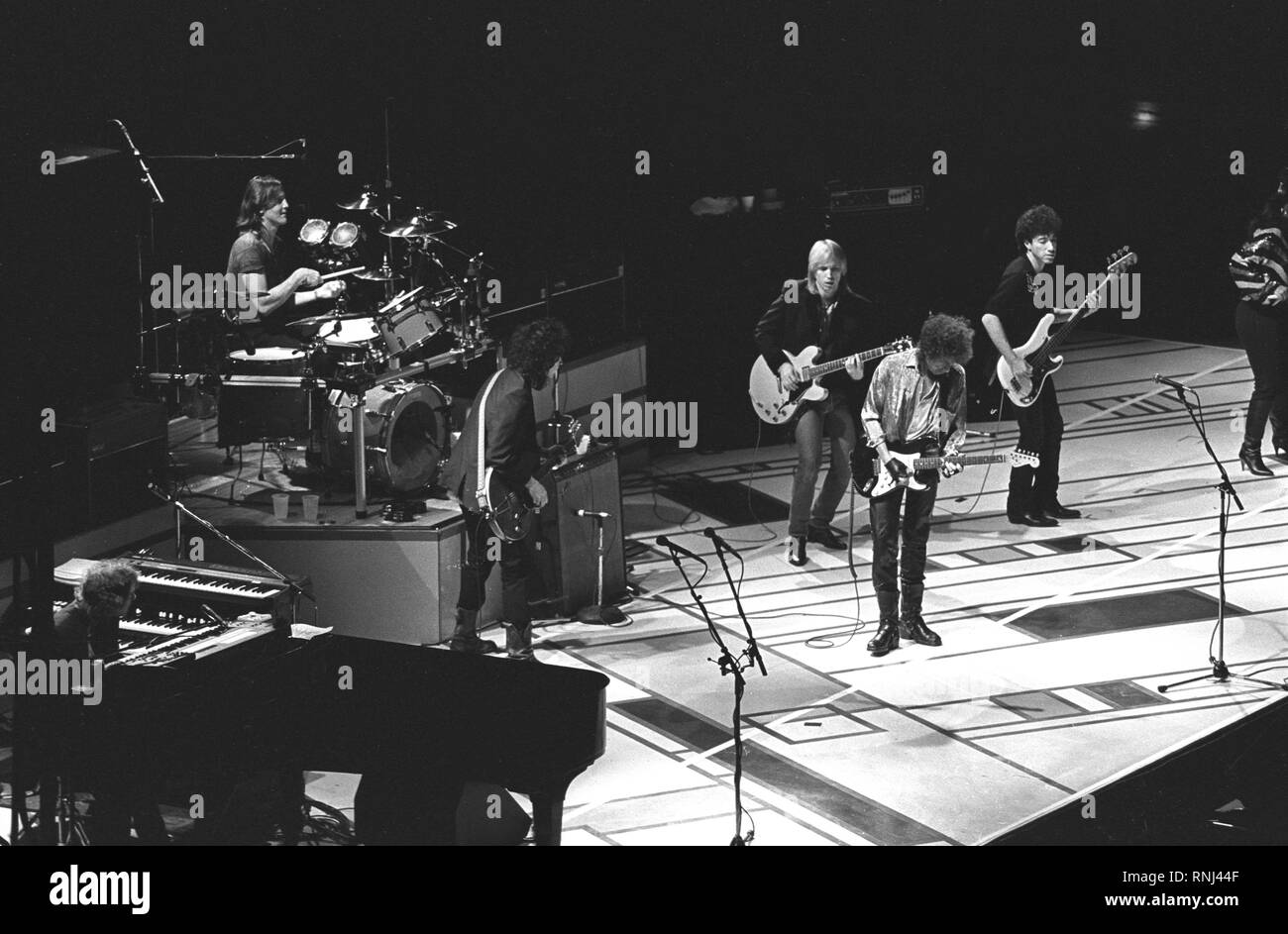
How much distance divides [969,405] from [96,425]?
6.28 meters

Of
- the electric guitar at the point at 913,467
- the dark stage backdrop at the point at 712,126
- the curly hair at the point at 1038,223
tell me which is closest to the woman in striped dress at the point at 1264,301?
the curly hair at the point at 1038,223

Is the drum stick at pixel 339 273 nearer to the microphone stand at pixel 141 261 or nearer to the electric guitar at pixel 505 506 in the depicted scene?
the microphone stand at pixel 141 261

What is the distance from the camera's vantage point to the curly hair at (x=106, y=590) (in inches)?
254

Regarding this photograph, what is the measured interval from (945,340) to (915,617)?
4.31ft

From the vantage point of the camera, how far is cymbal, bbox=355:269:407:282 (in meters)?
9.09

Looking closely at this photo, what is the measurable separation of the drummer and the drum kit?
108 millimetres

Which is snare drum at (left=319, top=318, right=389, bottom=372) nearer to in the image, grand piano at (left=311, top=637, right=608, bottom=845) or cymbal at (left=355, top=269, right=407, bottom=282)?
cymbal at (left=355, top=269, right=407, bottom=282)

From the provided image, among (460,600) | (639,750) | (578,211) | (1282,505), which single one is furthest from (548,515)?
(1282,505)

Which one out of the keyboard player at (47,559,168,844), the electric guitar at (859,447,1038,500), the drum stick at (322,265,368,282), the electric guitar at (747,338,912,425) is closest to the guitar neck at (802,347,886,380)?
the electric guitar at (747,338,912,425)

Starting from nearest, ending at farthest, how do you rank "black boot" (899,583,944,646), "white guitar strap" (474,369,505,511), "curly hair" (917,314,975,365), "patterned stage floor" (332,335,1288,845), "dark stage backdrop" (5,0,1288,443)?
"patterned stage floor" (332,335,1288,845), "curly hair" (917,314,975,365), "white guitar strap" (474,369,505,511), "black boot" (899,583,944,646), "dark stage backdrop" (5,0,1288,443)

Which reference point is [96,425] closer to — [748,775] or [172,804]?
[172,804]

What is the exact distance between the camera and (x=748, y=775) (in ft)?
24.6

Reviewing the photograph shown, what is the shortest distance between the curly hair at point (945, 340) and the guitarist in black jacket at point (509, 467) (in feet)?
5.09
